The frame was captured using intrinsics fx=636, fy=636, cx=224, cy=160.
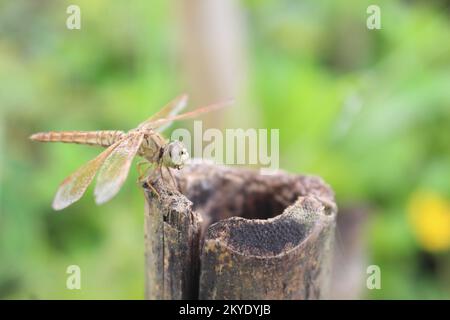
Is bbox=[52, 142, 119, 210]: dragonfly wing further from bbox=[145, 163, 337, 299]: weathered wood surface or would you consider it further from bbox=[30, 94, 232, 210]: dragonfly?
bbox=[145, 163, 337, 299]: weathered wood surface

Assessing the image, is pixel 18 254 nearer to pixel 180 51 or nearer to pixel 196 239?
pixel 180 51

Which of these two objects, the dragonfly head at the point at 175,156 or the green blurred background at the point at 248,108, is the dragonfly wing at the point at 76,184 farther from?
the green blurred background at the point at 248,108

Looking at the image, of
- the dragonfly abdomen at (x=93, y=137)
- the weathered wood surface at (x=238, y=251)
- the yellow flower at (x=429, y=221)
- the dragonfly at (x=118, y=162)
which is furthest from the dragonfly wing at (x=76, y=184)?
the yellow flower at (x=429, y=221)

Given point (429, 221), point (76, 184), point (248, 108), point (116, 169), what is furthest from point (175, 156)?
point (429, 221)

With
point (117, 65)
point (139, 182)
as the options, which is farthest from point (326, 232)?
point (117, 65)

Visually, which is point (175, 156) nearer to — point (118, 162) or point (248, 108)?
point (118, 162)
